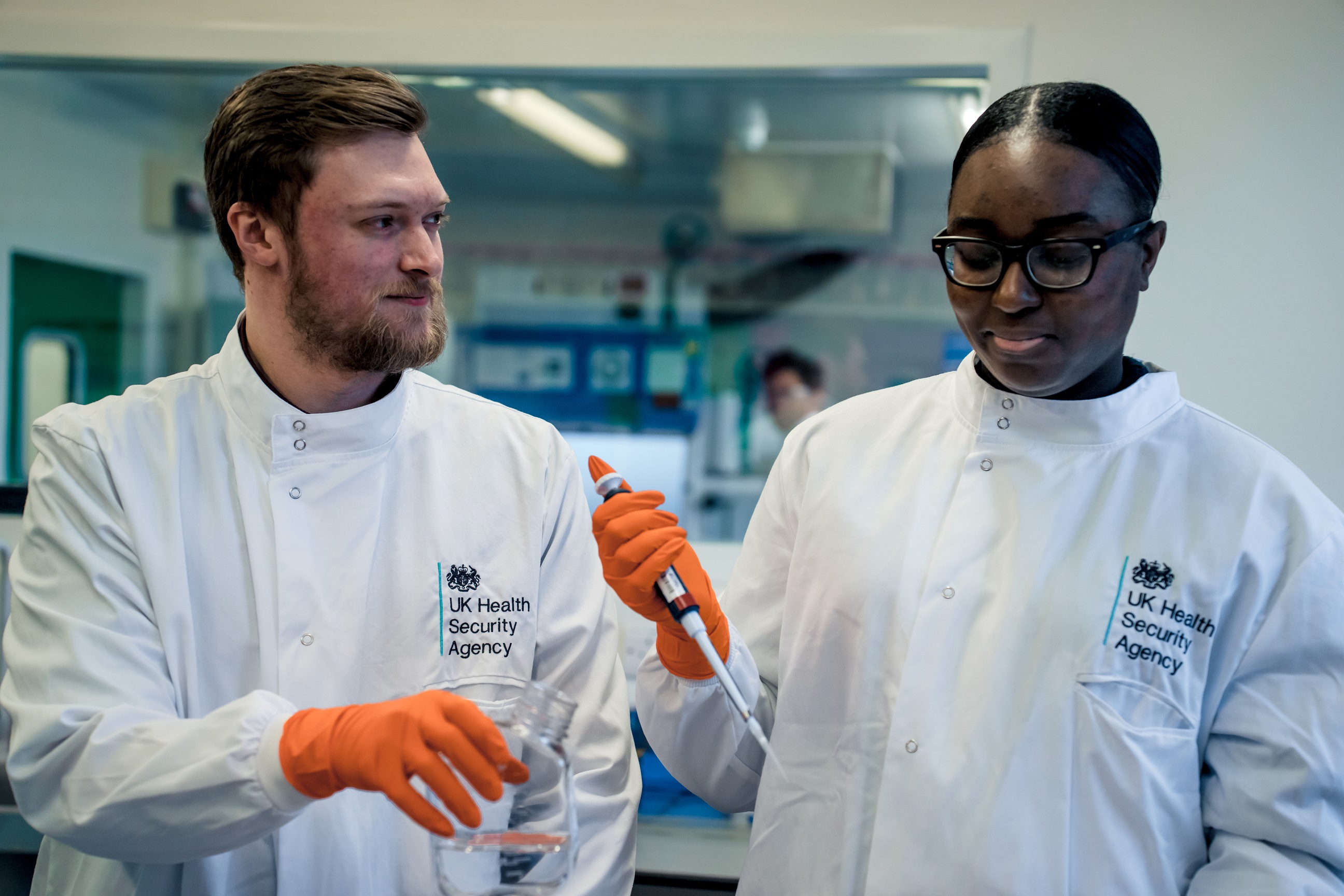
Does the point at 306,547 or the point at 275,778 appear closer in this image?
the point at 275,778

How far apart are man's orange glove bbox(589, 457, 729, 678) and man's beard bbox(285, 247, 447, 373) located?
1.00ft

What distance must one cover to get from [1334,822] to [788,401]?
352cm

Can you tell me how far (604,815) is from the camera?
125cm

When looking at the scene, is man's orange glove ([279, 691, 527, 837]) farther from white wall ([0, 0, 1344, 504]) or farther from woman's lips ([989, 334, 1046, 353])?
white wall ([0, 0, 1344, 504])

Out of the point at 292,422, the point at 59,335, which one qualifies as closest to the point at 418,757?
the point at 292,422

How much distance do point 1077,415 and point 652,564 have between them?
1.68ft

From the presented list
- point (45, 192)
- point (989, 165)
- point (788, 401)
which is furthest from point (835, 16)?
point (45, 192)

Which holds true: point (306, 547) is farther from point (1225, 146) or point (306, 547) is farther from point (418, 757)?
point (1225, 146)

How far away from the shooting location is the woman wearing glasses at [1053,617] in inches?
40.9

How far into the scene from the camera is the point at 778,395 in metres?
4.81

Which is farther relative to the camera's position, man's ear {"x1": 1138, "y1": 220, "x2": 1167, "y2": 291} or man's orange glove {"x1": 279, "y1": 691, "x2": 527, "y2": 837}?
man's ear {"x1": 1138, "y1": 220, "x2": 1167, "y2": 291}

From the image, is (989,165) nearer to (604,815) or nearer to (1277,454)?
(1277,454)

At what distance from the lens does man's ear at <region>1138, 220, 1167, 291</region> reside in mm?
1081

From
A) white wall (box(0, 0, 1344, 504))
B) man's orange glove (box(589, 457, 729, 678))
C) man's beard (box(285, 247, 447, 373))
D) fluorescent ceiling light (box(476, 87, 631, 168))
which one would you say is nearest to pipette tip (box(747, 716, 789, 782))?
man's orange glove (box(589, 457, 729, 678))
